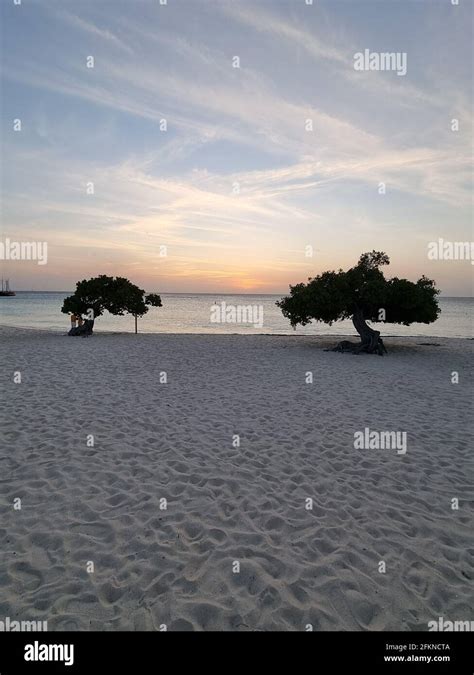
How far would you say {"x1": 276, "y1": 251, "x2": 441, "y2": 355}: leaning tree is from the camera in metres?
21.3

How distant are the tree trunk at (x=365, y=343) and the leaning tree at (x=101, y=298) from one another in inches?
659

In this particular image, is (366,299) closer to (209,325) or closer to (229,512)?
(229,512)

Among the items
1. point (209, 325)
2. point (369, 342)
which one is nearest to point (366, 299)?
point (369, 342)

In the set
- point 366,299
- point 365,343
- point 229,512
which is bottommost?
point 229,512

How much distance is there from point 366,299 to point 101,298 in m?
19.7

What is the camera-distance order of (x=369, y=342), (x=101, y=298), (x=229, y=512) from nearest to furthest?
1. (x=229, y=512)
2. (x=369, y=342)
3. (x=101, y=298)

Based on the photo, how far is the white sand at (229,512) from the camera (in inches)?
142

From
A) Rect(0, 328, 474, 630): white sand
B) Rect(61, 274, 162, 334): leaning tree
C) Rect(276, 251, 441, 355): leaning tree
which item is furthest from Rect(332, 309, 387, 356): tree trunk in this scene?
Rect(61, 274, 162, 334): leaning tree

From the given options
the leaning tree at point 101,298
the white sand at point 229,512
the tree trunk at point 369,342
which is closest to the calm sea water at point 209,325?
the leaning tree at point 101,298

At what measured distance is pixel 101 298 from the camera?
28375 millimetres

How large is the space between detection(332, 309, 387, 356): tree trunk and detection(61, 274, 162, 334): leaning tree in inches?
659

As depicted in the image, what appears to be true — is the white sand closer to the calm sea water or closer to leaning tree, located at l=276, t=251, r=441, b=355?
leaning tree, located at l=276, t=251, r=441, b=355
